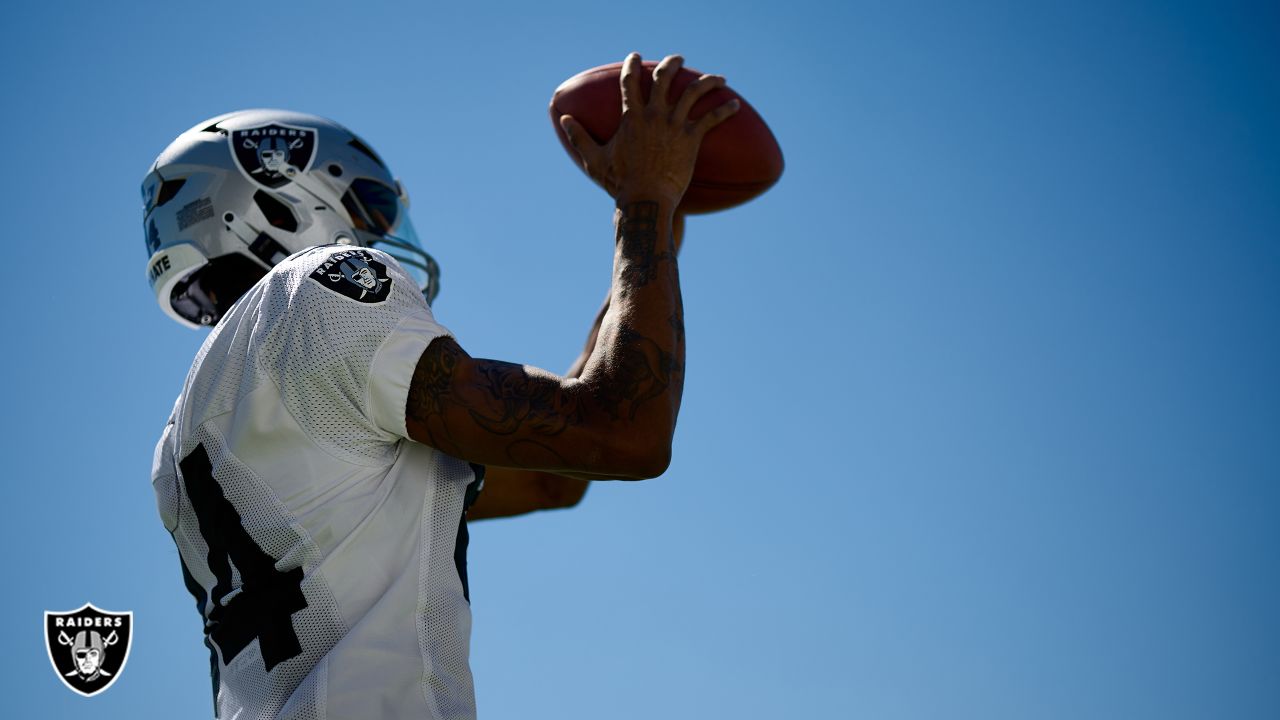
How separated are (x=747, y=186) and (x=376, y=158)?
1.12 m

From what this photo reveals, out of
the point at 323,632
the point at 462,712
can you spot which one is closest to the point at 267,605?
the point at 323,632

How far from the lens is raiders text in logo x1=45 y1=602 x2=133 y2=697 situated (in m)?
5.69

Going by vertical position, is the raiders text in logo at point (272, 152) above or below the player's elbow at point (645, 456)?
above

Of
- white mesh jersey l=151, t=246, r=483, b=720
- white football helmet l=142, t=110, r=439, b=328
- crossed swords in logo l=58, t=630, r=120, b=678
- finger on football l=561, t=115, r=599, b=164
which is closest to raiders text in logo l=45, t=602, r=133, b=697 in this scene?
crossed swords in logo l=58, t=630, r=120, b=678

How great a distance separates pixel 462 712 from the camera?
2287mm

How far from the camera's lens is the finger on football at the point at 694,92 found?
2857 mm

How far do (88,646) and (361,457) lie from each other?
4.29 meters

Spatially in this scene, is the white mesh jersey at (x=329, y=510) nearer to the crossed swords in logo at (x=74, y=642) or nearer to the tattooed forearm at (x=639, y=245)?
the tattooed forearm at (x=639, y=245)

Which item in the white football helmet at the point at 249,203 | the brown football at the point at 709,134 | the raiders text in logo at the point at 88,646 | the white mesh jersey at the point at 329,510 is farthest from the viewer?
the raiders text in logo at the point at 88,646

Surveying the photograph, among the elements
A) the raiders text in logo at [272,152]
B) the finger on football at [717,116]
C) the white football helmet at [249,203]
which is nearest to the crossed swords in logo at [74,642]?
the white football helmet at [249,203]

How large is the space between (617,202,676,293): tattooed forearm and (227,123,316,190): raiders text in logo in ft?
3.55

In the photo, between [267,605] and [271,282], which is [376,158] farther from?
[267,605]

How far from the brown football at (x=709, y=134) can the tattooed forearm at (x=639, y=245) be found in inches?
14.4

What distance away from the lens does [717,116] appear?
2951mm
